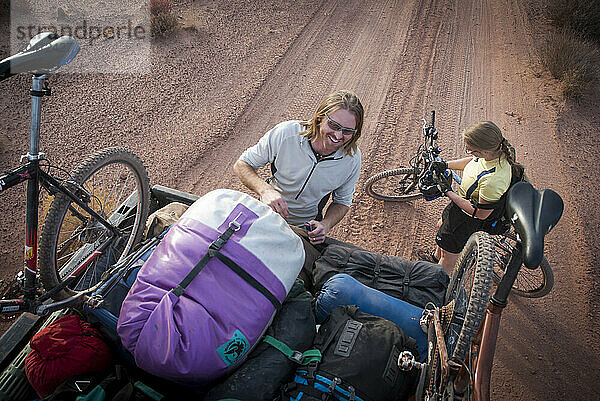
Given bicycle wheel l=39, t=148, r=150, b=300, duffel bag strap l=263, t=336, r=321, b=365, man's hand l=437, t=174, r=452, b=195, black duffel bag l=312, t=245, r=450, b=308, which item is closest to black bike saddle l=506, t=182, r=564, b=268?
black duffel bag l=312, t=245, r=450, b=308

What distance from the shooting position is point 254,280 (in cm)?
205

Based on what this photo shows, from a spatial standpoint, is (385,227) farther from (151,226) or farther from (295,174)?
(151,226)

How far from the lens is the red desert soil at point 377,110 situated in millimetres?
3822

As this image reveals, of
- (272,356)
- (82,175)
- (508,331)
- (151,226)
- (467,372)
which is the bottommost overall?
(508,331)

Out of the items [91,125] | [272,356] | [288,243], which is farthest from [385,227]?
[91,125]

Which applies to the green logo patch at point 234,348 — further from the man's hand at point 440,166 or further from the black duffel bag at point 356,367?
the man's hand at point 440,166

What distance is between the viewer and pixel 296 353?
199cm

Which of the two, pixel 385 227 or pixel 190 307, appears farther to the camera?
pixel 385 227

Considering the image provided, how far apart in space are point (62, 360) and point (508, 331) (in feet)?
11.3

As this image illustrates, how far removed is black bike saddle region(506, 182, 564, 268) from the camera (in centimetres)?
152

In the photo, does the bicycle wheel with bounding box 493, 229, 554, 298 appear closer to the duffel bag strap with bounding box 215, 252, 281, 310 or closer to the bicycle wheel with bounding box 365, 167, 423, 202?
the bicycle wheel with bounding box 365, 167, 423, 202

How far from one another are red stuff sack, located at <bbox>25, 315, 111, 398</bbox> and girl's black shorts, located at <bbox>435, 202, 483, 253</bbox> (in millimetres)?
2675

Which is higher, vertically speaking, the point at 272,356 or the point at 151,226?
the point at 272,356

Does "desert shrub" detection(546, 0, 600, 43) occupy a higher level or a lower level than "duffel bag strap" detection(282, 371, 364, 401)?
higher
